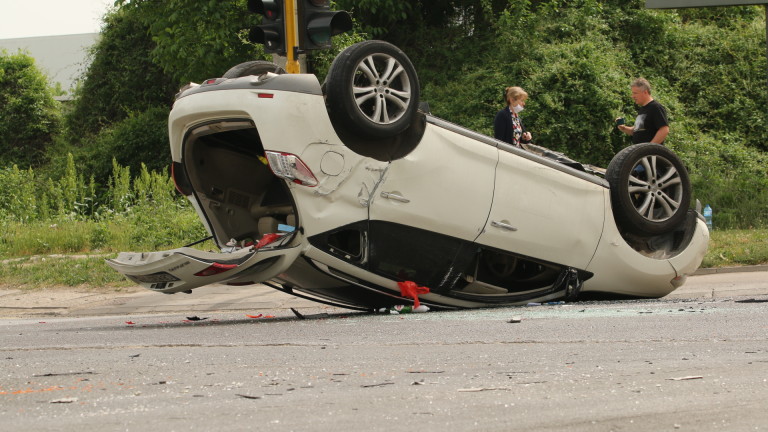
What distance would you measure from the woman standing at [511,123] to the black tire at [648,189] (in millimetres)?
1130

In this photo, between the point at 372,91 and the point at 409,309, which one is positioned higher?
the point at 372,91

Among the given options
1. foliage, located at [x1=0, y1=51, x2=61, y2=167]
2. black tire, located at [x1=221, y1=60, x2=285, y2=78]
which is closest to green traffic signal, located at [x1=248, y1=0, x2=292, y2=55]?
black tire, located at [x1=221, y1=60, x2=285, y2=78]

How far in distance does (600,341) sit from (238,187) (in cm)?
367

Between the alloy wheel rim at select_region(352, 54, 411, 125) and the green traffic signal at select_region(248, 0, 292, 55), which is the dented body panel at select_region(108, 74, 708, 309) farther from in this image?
the green traffic signal at select_region(248, 0, 292, 55)

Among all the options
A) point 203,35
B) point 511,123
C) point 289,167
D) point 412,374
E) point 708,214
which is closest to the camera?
point 412,374

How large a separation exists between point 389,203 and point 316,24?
3.02 meters

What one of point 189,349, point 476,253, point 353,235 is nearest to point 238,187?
point 353,235

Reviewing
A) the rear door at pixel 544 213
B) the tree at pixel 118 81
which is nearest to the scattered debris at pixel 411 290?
the rear door at pixel 544 213

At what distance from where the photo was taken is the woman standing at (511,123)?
954 centimetres

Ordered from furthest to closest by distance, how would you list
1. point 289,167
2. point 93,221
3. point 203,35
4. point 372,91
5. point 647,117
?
point 203,35, point 93,221, point 647,117, point 372,91, point 289,167

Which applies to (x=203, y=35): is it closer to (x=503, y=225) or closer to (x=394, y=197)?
(x=503, y=225)

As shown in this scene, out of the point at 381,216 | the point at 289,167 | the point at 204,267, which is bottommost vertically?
the point at 204,267

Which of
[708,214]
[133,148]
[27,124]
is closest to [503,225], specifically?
[708,214]

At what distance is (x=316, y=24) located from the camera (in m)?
9.88
